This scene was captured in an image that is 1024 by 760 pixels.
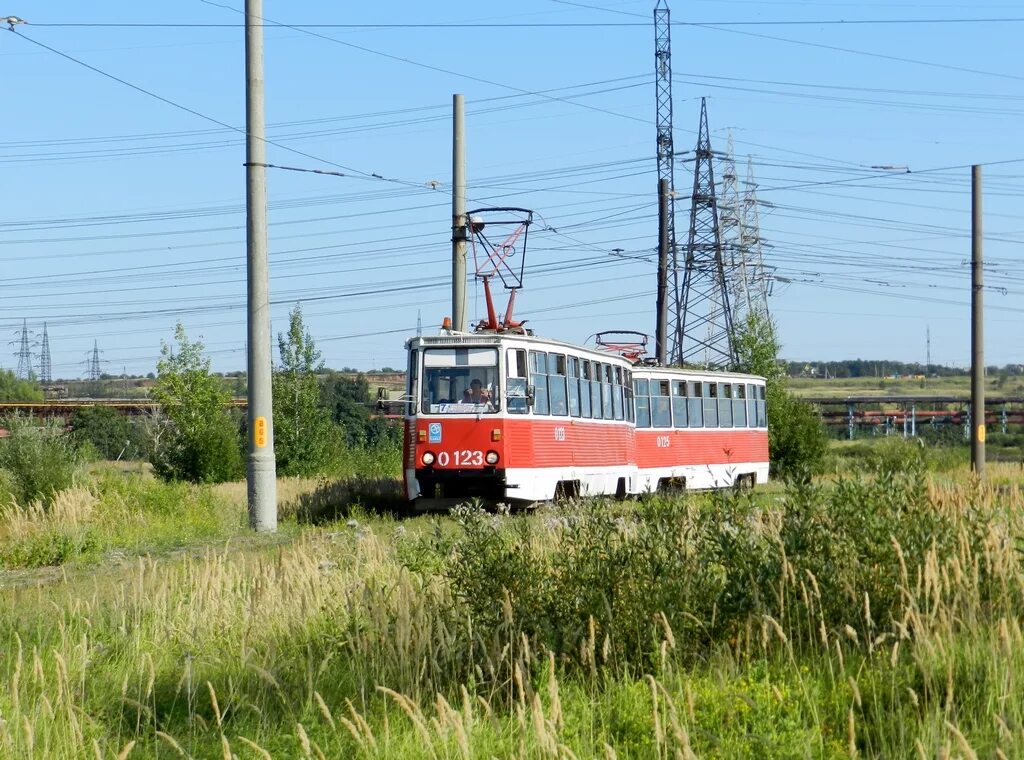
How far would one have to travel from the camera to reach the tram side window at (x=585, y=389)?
26.2 meters

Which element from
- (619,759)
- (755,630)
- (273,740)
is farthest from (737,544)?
(273,740)

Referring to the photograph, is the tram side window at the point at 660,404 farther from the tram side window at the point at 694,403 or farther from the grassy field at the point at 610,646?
the grassy field at the point at 610,646

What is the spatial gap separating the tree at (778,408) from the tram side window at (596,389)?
19303mm

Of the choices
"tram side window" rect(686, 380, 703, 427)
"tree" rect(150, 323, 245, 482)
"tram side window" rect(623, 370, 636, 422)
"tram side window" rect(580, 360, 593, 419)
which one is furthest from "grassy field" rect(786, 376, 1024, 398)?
"tram side window" rect(580, 360, 593, 419)

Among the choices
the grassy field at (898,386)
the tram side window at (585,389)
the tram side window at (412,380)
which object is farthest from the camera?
the grassy field at (898,386)

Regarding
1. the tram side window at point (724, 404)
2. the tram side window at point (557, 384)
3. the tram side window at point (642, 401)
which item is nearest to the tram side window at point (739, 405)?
the tram side window at point (724, 404)

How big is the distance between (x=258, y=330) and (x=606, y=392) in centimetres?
969

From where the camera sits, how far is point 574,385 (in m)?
25.8

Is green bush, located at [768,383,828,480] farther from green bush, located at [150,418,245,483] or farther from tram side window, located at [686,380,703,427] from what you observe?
green bush, located at [150,418,245,483]

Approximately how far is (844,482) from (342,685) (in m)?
3.07

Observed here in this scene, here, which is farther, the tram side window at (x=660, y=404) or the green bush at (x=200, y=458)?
the green bush at (x=200, y=458)

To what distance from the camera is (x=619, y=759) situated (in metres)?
6.14

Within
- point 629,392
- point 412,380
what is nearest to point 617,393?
point 629,392

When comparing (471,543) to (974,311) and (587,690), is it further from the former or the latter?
(974,311)
